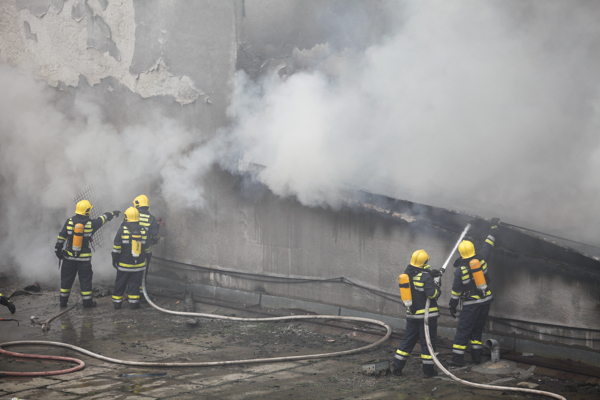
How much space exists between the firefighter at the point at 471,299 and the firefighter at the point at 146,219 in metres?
5.47

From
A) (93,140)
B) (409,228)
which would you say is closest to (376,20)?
(409,228)

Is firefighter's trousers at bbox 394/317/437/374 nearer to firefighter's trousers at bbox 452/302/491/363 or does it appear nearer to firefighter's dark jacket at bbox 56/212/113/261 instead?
firefighter's trousers at bbox 452/302/491/363

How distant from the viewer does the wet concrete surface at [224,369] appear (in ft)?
17.1

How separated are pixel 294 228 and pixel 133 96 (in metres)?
4.28

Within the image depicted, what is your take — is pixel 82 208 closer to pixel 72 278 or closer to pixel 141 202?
pixel 141 202

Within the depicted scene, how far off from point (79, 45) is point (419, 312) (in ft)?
28.3

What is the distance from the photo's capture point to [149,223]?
922cm

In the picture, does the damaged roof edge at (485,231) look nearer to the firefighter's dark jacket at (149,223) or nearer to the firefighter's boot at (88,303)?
the firefighter's dark jacket at (149,223)

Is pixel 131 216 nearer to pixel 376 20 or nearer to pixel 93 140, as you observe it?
pixel 93 140

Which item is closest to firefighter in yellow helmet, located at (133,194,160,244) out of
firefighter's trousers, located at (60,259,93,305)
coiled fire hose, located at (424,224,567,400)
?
firefighter's trousers, located at (60,259,93,305)


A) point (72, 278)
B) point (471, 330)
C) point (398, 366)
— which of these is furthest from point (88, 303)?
point (471, 330)

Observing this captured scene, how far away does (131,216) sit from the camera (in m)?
9.02

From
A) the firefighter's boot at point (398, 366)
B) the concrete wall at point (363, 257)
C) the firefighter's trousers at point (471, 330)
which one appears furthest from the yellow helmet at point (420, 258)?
the firefighter's boot at point (398, 366)

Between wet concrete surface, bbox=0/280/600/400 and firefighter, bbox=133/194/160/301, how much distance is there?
1527 mm
